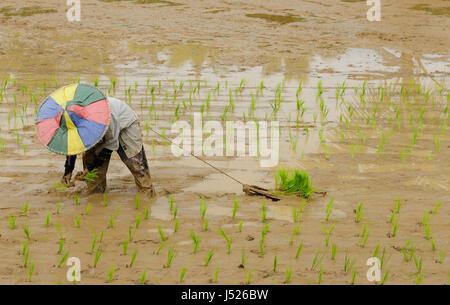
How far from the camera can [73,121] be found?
11.7 ft

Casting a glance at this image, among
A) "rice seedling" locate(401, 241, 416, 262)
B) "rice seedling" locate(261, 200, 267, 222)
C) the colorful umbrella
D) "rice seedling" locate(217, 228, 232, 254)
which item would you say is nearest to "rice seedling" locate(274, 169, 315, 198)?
"rice seedling" locate(261, 200, 267, 222)

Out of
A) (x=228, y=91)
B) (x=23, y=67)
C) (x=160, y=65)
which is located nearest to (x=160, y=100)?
(x=228, y=91)

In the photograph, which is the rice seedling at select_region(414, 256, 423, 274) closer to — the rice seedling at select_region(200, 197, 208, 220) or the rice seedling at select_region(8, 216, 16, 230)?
the rice seedling at select_region(200, 197, 208, 220)

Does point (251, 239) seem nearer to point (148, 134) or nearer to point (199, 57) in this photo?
point (148, 134)

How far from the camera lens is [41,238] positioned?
3.41m

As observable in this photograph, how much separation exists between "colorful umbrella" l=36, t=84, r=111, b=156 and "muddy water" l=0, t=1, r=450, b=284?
0.47 meters

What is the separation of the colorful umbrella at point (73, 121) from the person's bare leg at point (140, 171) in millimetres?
466

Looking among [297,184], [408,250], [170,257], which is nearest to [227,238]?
[170,257]

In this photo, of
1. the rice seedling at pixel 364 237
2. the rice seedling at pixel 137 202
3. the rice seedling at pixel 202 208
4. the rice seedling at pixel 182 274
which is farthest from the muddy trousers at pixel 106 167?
the rice seedling at pixel 364 237

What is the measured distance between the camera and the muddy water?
3189 mm

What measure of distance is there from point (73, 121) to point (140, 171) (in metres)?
0.63

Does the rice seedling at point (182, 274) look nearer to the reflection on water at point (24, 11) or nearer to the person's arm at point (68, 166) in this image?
the person's arm at point (68, 166)

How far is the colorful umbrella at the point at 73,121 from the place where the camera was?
3543mm

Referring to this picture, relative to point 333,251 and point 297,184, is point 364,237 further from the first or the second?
point 297,184
